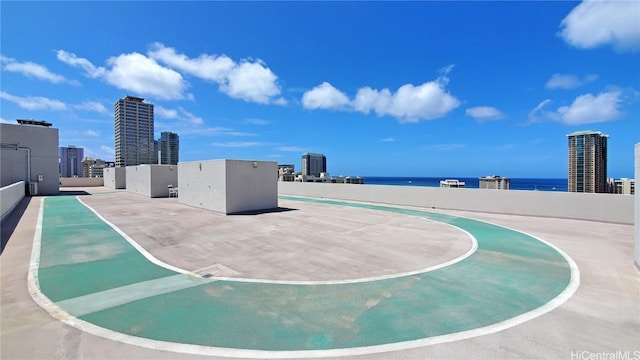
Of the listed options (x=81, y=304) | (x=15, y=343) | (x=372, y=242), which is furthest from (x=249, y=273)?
(x=372, y=242)

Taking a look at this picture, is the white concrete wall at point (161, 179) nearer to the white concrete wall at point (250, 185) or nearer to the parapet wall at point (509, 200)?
the white concrete wall at point (250, 185)

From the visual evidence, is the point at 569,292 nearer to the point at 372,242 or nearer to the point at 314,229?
the point at 372,242

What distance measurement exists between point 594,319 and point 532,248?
3.97 meters

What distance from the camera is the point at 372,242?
7.70 meters

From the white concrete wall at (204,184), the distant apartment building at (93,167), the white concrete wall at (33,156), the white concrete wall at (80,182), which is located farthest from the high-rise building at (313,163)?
the white concrete wall at (204,184)

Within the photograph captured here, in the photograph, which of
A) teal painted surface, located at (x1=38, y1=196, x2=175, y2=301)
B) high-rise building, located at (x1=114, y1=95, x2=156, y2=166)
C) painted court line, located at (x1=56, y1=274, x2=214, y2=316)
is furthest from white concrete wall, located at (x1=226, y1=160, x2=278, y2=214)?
high-rise building, located at (x1=114, y1=95, x2=156, y2=166)

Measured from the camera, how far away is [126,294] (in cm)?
Answer: 436

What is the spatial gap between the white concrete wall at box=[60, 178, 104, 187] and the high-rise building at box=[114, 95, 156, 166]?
4036 centimetres

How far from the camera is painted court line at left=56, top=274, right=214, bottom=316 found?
3.93m

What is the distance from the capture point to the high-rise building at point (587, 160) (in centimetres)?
1992

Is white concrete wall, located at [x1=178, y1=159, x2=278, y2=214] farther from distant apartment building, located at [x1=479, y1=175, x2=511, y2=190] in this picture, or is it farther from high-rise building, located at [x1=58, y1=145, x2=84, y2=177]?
high-rise building, located at [x1=58, y1=145, x2=84, y2=177]

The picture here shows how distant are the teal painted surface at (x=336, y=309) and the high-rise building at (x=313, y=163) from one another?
75107mm

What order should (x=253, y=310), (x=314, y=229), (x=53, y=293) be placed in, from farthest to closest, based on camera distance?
1. (x=314, y=229)
2. (x=53, y=293)
3. (x=253, y=310)

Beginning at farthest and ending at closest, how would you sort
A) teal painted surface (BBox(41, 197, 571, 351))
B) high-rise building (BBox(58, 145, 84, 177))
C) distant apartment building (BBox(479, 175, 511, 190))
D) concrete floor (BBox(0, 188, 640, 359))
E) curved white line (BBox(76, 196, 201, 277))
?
high-rise building (BBox(58, 145, 84, 177)) < distant apartment building (BBox(479, 175, 511, 190)) < curved white line (BBox(76, 196, 201, 277)) < teal painted surface (BBox(41, 197, 571, 351)) < concrete floor (BBox(0, 188, 640, 359))
